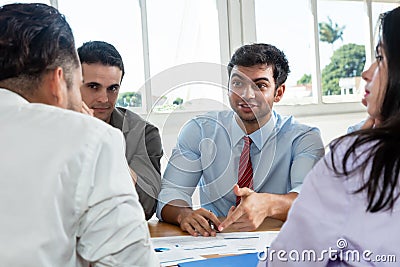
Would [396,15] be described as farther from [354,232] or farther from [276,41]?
[276,41]

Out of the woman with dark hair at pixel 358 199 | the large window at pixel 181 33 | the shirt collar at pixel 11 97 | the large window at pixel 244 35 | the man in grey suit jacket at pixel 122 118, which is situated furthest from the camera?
the large window at pixel 181 33

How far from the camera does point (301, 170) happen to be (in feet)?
6.55

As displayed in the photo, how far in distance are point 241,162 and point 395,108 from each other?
3.55ft

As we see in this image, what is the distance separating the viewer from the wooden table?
1655 mm

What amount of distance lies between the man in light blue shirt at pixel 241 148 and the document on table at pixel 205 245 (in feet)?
1.16

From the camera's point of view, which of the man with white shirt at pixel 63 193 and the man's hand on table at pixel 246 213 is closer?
the man with white shirt at pixel 63 193

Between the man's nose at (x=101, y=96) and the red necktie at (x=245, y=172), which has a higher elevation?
the man's nose at (x=101, y=96)

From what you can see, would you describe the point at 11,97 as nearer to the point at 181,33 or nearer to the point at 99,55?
the point at 99,55

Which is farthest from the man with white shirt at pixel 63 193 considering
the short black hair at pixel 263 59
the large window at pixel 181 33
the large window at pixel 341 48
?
the large window at pixel 341 48

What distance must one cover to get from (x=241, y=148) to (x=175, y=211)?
0.39m

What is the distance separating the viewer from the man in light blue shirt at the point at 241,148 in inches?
78.7

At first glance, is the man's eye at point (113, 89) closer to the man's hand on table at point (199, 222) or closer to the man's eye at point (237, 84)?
the man's eye at point (237, 84)

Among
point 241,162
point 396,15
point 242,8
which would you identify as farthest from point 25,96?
point 242,8

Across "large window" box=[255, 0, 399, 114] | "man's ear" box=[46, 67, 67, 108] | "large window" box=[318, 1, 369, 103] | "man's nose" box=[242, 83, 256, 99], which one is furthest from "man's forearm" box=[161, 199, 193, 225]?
"large window" box=[318, 1, 369, 103]
